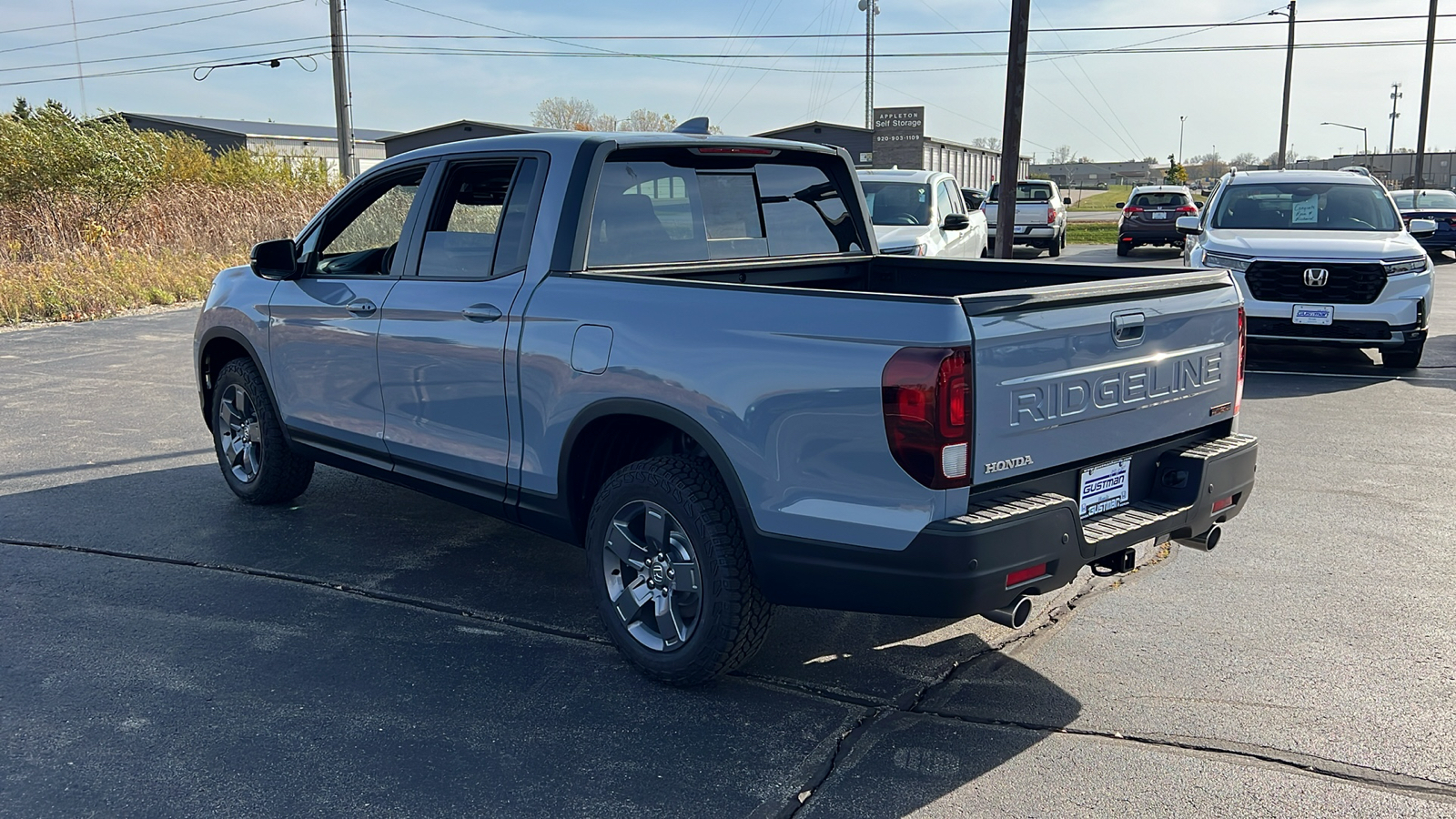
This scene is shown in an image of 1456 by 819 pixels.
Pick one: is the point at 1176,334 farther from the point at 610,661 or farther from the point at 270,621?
the point at 270,621

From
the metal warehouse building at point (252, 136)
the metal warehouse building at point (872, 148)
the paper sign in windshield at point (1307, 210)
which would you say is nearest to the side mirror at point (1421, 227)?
the paper sign in windshield at point (1307, 210)

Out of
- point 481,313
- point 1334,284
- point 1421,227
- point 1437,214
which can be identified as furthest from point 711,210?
point 1437,214

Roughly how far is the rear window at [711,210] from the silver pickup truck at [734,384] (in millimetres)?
12

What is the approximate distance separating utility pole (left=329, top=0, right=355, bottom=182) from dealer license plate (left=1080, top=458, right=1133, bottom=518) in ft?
97.5

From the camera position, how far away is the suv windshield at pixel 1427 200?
1117 inches

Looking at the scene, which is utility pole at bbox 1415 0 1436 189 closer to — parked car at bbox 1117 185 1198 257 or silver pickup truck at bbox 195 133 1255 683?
parked car at bbox 1117 185 1198 257

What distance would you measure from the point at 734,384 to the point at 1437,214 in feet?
95.5

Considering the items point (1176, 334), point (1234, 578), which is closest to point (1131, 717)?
point (1176, 334)

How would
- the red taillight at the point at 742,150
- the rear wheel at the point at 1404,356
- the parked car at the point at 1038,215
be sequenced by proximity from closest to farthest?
the red taillight at the point at 742,150
the rear wheel at the point at 1404,356
the parked car at the point at 1038,215

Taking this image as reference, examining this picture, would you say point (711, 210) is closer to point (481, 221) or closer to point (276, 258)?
point (481, 221)

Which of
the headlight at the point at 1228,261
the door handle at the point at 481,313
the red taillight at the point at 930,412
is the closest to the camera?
the red taillight at the point at 930,412

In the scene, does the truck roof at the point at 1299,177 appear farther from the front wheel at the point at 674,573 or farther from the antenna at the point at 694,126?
the front wheel at the point at 674,573

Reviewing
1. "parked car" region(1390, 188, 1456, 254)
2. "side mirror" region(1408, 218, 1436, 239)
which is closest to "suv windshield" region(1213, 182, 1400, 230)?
"side mirror" region(1408, 218, 1436, 239)

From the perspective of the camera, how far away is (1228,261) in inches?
424
